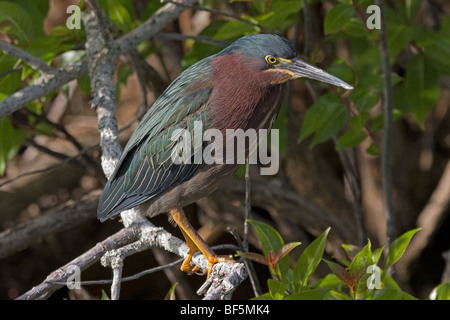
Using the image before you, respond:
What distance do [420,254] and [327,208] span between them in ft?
2.59

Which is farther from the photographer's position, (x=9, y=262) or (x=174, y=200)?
(x=9, y=262)

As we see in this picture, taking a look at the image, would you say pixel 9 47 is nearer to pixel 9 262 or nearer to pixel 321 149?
pixel 9 262

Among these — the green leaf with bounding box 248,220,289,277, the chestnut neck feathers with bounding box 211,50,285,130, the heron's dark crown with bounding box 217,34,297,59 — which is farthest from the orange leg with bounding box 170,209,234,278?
the heron's dark crown with bounding box 217,34,297,59

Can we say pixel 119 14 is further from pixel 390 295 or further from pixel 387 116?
pixel 390 295

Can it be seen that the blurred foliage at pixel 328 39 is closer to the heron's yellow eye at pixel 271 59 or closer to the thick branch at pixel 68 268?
the heron's yellow eye at pixel 271 59

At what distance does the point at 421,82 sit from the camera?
3.00 meters

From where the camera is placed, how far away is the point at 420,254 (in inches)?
177

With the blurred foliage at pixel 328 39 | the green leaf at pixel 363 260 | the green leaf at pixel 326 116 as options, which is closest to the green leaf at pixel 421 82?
the blurred foliage at pixel 328 39

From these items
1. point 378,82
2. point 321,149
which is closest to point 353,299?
point 378,82

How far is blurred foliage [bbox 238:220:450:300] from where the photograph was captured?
78.2 inches

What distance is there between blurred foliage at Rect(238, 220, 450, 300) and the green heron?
1.02 ft

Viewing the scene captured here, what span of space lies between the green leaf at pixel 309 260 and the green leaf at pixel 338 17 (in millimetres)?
964

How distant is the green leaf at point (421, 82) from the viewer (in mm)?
2996

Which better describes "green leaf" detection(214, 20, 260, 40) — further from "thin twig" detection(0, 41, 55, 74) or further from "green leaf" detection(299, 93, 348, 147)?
"thin twig" detection(0, 41, 55, 74)
